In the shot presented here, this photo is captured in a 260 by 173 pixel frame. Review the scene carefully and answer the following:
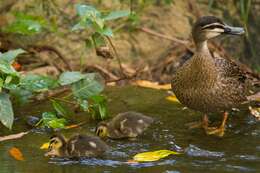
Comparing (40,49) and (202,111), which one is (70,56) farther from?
(202,111)

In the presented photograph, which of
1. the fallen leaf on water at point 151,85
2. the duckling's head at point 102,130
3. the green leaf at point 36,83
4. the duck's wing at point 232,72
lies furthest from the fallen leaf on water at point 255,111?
the green leaf at point 36,83

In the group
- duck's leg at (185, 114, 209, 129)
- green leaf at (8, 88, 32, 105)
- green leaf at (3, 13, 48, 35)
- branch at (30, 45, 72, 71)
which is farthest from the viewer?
branch at (30, 45, 72, 71)

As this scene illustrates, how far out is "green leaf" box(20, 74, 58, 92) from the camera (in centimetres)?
Answer: 522

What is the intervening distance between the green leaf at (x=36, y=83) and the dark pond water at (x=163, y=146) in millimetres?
359

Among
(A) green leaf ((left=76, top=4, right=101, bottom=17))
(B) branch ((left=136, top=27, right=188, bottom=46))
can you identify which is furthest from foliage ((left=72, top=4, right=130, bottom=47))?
(B) branch ((left=136, top=27, right=188, bottom=46))

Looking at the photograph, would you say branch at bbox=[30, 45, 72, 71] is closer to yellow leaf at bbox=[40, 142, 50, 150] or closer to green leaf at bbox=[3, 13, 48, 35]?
A: green leaf at bbox=[3, 13, 48, 35]

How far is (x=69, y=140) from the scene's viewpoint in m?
4.91

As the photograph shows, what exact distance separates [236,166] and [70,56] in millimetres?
3416

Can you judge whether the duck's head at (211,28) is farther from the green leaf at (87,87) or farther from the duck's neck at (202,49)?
the green leaf at (87,87)

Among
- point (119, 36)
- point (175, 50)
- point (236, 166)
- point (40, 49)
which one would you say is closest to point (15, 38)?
point (40, 49)

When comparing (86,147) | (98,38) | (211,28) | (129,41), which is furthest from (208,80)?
(129,41)

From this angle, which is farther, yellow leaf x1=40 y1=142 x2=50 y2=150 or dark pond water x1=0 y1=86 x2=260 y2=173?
yellow leaf x1=40 y1=142 x2=50 y2=150

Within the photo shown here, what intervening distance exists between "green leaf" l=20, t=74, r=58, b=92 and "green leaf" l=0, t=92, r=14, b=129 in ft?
1.12

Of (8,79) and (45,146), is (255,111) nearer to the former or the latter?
(45,146)
